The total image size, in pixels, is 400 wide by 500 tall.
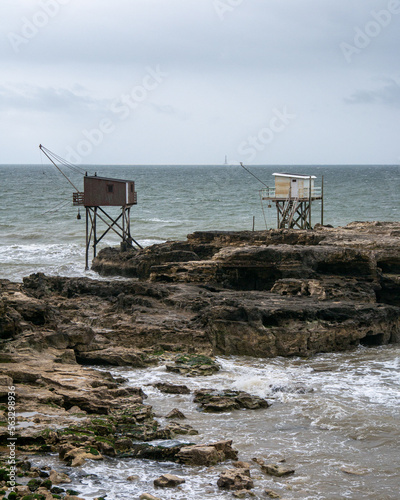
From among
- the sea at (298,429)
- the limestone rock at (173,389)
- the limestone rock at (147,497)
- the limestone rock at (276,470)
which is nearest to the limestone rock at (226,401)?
the sea at (298,429)

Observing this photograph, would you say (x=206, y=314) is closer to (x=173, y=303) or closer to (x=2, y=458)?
(x=173, y=303)

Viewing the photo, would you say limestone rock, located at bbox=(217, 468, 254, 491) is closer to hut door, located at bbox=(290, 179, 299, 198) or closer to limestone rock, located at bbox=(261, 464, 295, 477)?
limestone rock, located at bbox=(261, 464, 295, 477)

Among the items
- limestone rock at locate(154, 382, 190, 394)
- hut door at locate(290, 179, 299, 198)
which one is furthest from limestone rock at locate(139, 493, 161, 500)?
hut door at locate(290, 179, 299, 198)

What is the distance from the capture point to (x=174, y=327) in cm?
1880

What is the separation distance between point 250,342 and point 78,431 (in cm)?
804

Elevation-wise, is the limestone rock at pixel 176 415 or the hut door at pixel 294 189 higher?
the hut door at pixel 294 189

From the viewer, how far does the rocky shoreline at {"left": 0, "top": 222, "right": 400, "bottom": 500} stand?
10711 mm

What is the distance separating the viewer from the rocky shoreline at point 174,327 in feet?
35.1

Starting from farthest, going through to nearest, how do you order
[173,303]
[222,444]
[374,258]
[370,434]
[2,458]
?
[374,258] → [173,303] → [370,434] → [222,444] → [2,458]

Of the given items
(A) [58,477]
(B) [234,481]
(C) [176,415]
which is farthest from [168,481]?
(C) [176,415]

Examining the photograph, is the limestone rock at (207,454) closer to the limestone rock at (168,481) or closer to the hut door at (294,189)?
the limestone rock at (168,481)

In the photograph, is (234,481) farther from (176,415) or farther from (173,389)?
(173,389)

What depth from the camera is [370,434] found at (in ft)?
40.2

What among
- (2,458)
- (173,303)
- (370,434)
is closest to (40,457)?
(2,458)
